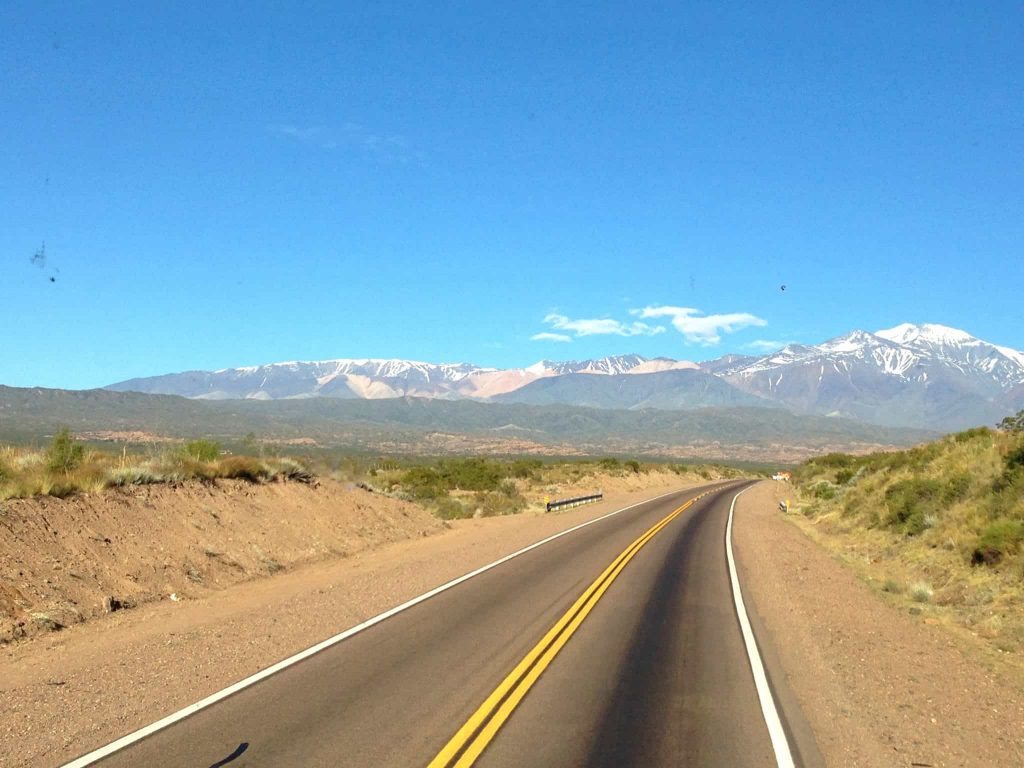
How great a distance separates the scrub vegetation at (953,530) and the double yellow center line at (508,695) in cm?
636

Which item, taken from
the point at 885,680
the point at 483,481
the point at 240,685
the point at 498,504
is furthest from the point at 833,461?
the point at 240,685

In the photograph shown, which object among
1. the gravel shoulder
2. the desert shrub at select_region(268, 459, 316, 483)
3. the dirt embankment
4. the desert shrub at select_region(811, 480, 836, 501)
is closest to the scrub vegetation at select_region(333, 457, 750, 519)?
the desert shrub at select_region(268, 459, 316, 483)

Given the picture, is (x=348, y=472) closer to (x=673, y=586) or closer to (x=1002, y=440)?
(x=673, y=586)

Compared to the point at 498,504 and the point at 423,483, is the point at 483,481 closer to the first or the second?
the point at 423,483

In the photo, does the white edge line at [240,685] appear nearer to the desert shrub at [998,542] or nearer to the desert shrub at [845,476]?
the desert shrub at [998,542]

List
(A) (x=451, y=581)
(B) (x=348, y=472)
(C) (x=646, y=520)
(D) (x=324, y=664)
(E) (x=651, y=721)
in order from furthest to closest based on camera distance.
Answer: (C) (x=646, y=520) → (B) (x=348, y=472) → (A) (x=451, y=581) → (D) (x=324, y=664) → (E) (x=651, y=721)

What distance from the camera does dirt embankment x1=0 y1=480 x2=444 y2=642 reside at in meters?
12.3

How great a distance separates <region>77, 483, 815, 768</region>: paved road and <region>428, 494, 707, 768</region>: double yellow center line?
0.02 metres

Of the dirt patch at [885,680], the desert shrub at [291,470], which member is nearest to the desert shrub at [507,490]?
the desert shrub at [291,470]

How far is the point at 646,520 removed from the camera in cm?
3203

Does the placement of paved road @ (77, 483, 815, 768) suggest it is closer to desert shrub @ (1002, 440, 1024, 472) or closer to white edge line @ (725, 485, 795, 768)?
white edge line @ (725, 485, 795, 768)

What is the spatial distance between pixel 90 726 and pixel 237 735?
146cm

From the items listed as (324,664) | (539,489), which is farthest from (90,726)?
(539,489)

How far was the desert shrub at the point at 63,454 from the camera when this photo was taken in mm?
16062
